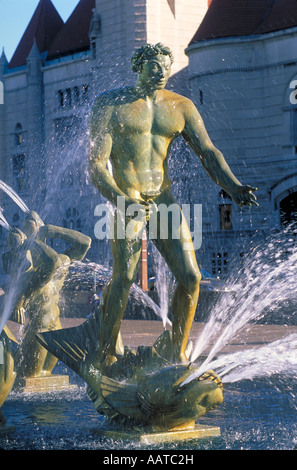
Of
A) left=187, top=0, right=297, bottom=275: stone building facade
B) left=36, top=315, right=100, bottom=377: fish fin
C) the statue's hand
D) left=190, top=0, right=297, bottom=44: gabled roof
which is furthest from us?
left=190, top=0, right=297, bottom=44: gabled roof

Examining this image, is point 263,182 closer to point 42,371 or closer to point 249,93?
point 249,93

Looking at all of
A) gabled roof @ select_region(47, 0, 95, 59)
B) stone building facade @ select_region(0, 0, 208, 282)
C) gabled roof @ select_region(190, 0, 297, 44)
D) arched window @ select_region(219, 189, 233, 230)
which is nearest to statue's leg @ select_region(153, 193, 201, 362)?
arched window @ select_region(219, 189, 233, 230)

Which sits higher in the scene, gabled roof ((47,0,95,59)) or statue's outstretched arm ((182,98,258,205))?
gabled roof ((47,0,95,59))

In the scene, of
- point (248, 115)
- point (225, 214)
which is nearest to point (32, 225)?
point (225, 214)

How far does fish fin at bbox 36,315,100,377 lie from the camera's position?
534 centimetres

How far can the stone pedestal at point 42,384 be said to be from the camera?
266 inches

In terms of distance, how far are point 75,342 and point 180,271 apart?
0.79m

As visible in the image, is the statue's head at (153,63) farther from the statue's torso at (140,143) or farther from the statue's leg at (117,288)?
the statue's leg at (117,288)

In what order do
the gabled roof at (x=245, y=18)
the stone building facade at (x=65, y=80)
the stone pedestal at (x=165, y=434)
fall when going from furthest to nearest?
1. the stone building facade at (x=65, y=80)
2. the gabled roof at (x=245, y=18)
3. the stone pedestal at (x=165, y=434)

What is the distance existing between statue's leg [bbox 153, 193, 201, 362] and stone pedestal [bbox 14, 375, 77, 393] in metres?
1.88

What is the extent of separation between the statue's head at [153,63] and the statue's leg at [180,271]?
68 cm

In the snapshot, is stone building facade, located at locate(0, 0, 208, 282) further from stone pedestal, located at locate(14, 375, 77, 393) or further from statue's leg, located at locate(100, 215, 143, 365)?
statue's leg, located at locate(100, 215, 143, 365)

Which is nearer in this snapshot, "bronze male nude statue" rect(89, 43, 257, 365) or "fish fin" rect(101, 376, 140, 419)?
"fish fin" rect(101, 376, 140, 419)

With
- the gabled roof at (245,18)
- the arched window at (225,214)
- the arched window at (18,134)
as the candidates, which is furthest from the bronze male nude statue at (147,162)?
the arched window at (18,134)
